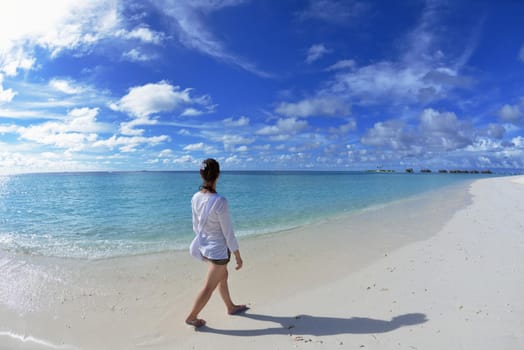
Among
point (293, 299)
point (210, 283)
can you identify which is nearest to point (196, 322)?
point (210, 283)

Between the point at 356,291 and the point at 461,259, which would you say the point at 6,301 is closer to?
the point at 356,291

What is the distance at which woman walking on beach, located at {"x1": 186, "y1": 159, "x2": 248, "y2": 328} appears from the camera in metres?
3.62

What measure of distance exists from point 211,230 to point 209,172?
81cm

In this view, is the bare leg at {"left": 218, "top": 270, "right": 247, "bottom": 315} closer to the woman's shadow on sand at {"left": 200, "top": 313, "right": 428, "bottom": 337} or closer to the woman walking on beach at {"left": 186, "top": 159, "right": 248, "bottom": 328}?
the woman walking on beach at {"left": 186, "top": 159, "right": 248, "bottom": 328}

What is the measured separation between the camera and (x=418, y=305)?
443cm

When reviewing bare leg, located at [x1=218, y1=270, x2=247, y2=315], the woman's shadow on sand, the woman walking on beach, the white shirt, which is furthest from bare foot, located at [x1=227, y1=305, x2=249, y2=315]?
the white shirt

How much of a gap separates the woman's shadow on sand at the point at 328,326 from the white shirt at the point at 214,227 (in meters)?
1.16

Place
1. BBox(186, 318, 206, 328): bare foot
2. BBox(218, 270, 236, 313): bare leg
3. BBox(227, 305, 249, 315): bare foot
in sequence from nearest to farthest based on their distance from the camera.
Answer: BBox(186, 318, 206, 328): bare foot → BBox(218, 270, 236, 313): bare leg → BBox(227, 305, 249, 315): bare foot

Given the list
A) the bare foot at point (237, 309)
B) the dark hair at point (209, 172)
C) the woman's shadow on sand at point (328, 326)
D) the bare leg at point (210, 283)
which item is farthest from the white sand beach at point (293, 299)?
the dark hair at point (209, 172)

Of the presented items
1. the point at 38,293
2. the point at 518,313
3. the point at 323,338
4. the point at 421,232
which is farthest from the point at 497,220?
the point at 38,293

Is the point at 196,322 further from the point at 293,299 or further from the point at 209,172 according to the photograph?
the point at 209,172

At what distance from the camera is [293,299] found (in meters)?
4.99

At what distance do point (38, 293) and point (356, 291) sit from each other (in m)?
6.21

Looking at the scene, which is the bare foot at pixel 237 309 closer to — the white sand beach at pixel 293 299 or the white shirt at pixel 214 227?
the white sand beach at pixel 293 299
